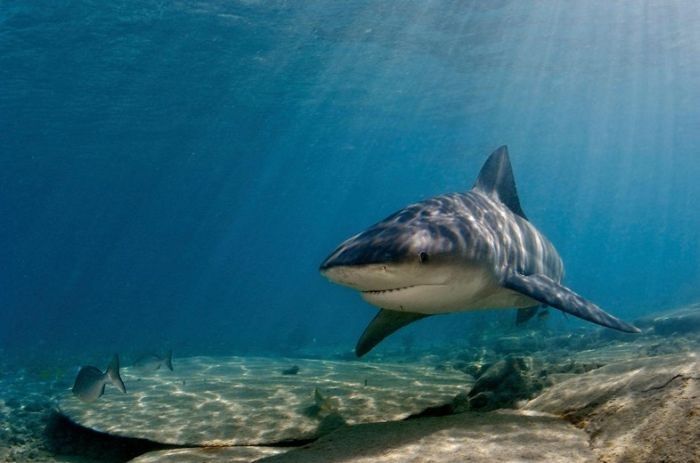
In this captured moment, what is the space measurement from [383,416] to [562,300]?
2096 millimetres

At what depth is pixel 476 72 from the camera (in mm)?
33812

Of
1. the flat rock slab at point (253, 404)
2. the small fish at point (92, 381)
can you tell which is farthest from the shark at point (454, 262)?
the small fish at point (92, 381)

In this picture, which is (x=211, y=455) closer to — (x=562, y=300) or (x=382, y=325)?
(x=382, y=325)

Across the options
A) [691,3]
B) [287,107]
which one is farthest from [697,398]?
[287,107]

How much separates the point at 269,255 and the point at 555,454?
7645 inches

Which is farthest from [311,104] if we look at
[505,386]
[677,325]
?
[505,386]

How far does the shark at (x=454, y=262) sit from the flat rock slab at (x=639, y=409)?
84cm

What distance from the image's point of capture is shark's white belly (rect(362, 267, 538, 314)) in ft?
12.7

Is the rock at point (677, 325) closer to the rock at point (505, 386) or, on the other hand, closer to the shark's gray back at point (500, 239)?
the shark's gray back at point (500, 239)

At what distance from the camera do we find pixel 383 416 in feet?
16.6

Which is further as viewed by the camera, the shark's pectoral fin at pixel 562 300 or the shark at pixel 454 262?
the shark's pectoral fin at pixel 562 300

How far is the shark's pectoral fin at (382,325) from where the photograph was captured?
543 centimetres

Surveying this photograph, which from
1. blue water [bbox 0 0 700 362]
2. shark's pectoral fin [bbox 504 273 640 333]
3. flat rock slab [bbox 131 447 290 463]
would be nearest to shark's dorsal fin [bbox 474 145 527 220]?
shark's pectoral fin [bbox 504 273 640 333]

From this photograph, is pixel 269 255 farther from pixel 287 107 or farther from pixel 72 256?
pixel 287 107
